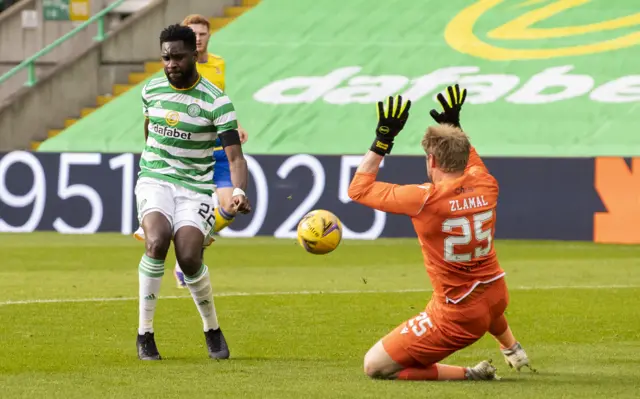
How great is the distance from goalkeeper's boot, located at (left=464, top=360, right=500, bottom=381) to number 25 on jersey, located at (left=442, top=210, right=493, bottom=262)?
57cm

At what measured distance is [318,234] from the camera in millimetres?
7992

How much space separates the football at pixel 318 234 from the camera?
26.2 ft

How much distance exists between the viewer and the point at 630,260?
16.0 metres

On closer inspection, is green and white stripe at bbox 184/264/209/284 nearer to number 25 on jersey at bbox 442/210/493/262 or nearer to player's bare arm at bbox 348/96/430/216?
player's bare arm at bbox 348/96/430/216

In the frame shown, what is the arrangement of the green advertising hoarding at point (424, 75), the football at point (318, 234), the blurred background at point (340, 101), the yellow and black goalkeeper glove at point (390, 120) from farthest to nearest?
the green advertising hoarding at point (424, 75) < the blurred background at point (340, 101) < the football at point (318, 234) < the yellow and black goalkeeper glove at point (390, 120)

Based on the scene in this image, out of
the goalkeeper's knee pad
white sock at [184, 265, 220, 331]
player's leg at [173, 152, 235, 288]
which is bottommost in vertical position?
the goalkeeper's knee pad

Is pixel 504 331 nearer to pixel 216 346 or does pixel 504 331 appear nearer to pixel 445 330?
pixel 445 330

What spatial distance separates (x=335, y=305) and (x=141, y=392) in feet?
15.6

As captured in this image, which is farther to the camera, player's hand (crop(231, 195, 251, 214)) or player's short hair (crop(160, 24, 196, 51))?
player's short hair (crop(160, 24, 196, 51))

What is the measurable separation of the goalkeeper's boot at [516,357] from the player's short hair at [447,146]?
44.8 inches

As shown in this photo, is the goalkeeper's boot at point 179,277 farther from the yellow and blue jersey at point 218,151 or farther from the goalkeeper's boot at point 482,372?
the goalkeeper's boot at point 482,372

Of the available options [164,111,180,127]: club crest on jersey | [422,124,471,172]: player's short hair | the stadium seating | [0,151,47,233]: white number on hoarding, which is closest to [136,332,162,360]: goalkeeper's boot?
[164,111,180,127]: club crest on jersey

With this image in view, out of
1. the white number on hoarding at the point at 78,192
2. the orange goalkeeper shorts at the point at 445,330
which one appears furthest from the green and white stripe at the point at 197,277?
the white number on hoarding at the point at 78,192

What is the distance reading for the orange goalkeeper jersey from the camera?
23.9 ft
